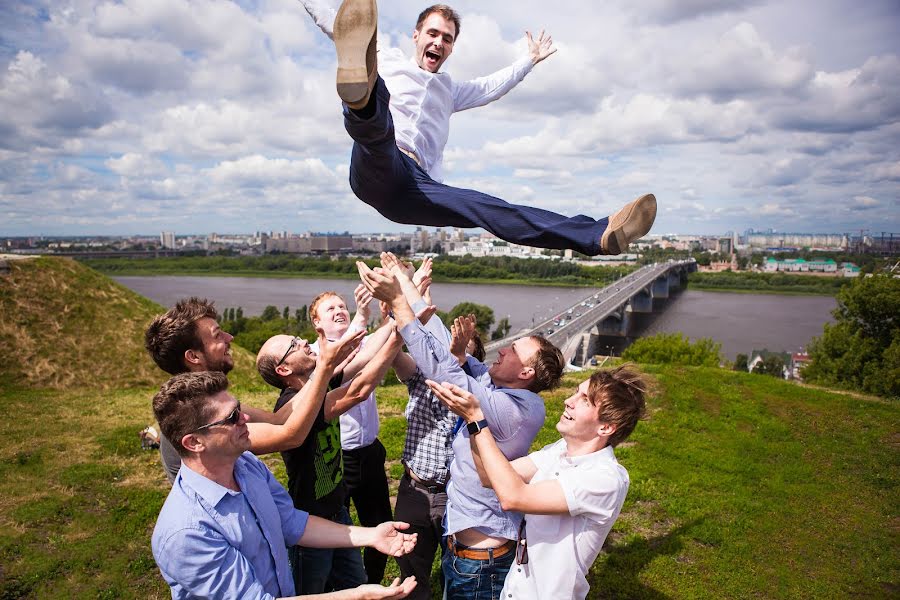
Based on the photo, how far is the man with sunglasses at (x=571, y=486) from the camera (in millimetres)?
2123

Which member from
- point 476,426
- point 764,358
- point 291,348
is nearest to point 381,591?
point 476,426

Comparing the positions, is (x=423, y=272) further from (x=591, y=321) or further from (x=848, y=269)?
(x=848, y=269)

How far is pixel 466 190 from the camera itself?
3.29 meters

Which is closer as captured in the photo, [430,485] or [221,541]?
[221,541]

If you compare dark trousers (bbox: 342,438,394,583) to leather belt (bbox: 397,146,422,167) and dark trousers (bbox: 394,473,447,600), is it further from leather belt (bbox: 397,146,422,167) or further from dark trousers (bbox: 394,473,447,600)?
leather belt (bbox: 397,146,422,167)

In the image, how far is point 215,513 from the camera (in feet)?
6.08

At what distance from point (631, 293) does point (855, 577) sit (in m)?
47.7

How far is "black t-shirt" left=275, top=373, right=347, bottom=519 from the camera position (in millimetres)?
2744

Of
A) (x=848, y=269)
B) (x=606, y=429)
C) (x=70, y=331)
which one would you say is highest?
(x=606, y=429)

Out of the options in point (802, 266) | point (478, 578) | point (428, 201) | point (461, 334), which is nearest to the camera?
point (478, 578)

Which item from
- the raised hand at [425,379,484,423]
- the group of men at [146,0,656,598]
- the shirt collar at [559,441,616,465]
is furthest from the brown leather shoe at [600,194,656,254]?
the raised hand at [425,379,484,423]

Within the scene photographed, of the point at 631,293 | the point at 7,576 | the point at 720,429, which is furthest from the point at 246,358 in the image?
the point at 631,293

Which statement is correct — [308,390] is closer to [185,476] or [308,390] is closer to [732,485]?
[185,476]

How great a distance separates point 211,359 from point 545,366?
5.08 feet
